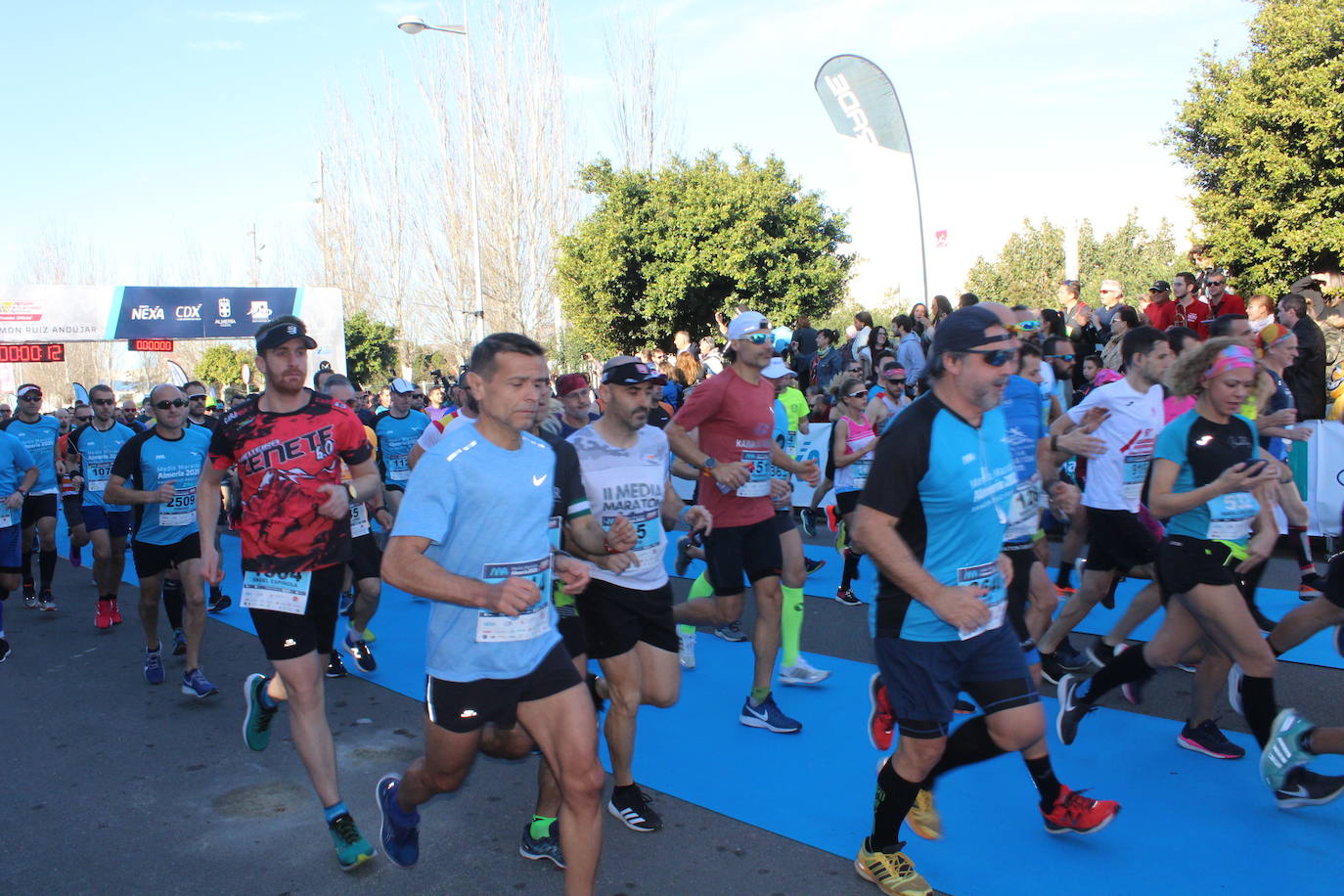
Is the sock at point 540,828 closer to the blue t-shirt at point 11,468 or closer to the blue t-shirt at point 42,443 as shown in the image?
the blue t-shirt at point 11,468

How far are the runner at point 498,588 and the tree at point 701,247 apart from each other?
63.7ft

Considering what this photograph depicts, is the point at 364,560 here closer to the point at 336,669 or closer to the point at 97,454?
the point at 336,669

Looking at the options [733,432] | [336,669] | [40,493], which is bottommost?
[336,669]

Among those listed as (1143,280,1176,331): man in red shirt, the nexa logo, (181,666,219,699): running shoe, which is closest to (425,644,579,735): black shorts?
(181,666,219,699): running shoe

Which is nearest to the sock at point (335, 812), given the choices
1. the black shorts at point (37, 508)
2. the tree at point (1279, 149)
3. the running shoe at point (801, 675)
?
the running shoe at point (801, 675)

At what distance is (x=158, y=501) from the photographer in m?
6.73

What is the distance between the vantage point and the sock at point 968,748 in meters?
3.58

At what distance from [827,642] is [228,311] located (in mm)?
26055

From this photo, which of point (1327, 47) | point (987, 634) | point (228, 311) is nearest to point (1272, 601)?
point (987, 634)

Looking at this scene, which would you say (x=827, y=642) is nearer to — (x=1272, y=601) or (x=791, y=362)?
(x=1272, y=601)

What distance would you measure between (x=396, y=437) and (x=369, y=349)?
34.1 meters

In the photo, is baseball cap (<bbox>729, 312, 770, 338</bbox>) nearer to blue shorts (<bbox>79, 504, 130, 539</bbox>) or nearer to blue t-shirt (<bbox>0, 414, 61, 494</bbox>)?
blue shorts (<bbox>79, 504, 130, 539</bbox>)

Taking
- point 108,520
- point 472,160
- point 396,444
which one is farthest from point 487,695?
point 472,160

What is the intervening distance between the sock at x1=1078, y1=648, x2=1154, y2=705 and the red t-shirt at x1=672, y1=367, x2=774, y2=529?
176 centimetres
